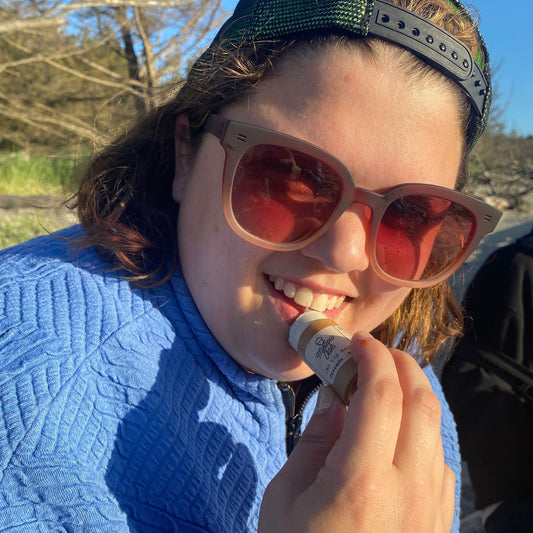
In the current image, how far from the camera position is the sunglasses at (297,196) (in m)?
1.19

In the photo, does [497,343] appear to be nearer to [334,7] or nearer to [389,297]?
[389,297]

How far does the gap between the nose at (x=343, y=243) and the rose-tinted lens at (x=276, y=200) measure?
0.12 feet

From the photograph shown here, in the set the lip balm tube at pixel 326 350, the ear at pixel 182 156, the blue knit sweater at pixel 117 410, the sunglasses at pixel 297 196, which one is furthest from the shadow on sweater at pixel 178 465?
the ear at pixel 182 156

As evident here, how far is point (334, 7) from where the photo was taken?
1233mm

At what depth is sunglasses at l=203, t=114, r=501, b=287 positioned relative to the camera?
1.19 metres

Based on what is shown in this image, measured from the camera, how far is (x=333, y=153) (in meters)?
1.19

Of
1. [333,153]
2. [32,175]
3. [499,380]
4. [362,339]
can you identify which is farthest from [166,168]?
[32,175]

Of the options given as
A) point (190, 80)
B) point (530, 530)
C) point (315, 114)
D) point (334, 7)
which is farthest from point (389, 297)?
point (530, 530)

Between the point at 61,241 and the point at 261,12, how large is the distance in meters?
0.86

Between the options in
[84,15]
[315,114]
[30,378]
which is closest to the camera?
[30,378]

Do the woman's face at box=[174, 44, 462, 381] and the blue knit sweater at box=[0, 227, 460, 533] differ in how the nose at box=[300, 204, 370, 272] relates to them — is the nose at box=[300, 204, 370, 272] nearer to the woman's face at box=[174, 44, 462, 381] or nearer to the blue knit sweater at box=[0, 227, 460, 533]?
the woman's face at box=[174, 44, 462, 381]

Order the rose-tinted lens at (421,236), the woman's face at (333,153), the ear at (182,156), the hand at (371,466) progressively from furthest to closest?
the ear at (182,156)
the rose-tinted lens at (421,236)
the woman's face at (333,153)
the hand at (371,466)

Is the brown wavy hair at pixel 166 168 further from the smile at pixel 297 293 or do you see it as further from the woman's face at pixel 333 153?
the smile at pixel 297 293

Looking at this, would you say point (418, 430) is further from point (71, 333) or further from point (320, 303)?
point (71, 333)
